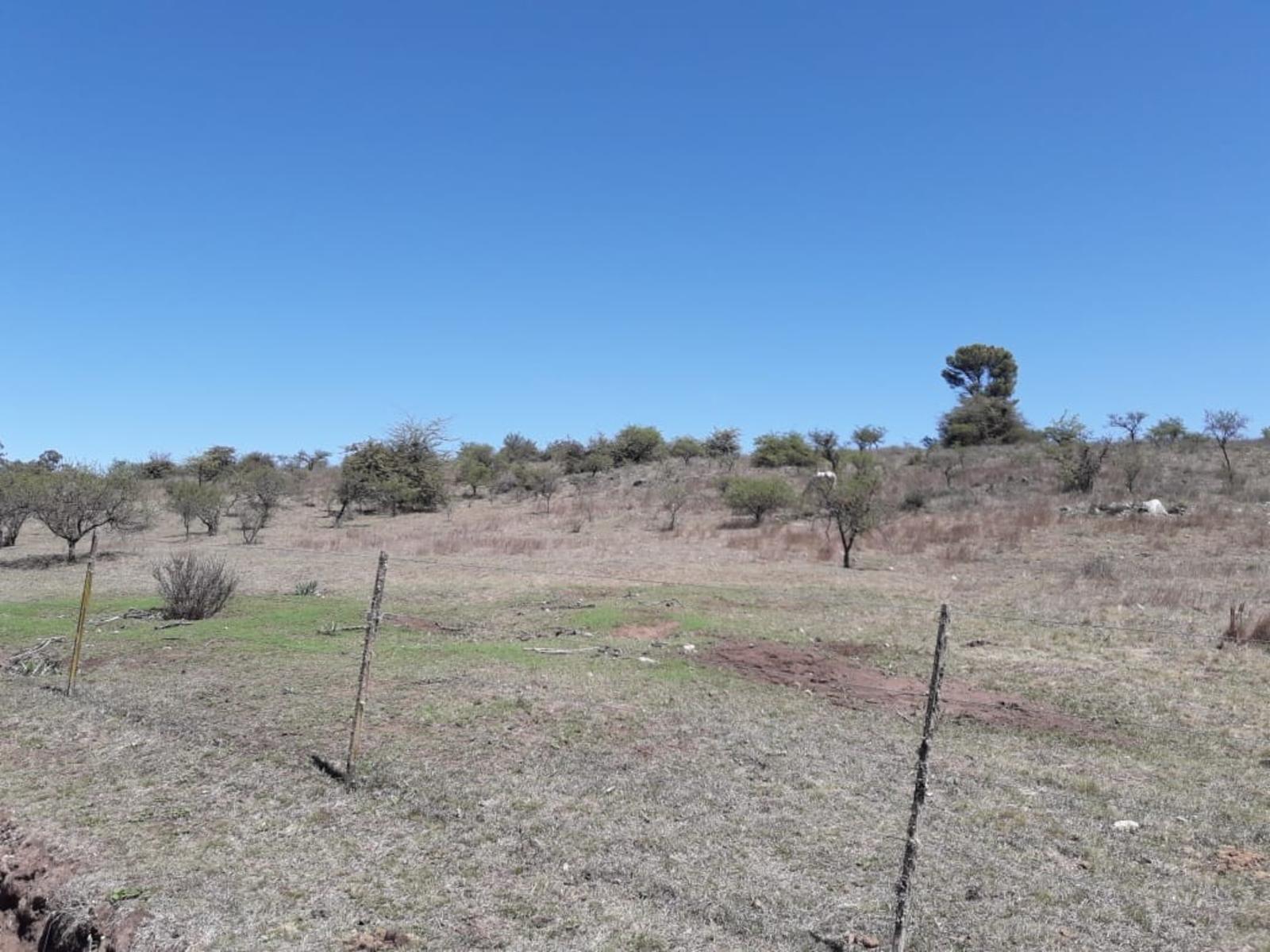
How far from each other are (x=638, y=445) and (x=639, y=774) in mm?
61923

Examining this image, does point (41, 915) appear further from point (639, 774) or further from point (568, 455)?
point (568, 455)

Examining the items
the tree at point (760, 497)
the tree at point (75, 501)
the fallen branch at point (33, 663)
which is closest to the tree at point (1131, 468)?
the tree at point (760, 497)

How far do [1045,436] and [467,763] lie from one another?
55.7 m

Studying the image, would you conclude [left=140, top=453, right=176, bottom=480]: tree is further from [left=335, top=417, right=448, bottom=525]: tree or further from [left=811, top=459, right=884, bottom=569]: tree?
[left=811, top=459, right=884, bottom=569]: tree

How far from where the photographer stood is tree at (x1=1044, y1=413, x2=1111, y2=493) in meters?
41.4

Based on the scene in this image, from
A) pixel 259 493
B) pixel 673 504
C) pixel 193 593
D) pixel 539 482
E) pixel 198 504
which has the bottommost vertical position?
pixel 193 593

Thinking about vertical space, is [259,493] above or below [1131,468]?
below

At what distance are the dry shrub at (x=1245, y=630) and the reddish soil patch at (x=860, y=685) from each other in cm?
642

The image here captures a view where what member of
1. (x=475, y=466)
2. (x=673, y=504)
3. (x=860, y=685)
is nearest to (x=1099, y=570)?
(x=860, y=685)

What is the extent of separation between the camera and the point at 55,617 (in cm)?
1556

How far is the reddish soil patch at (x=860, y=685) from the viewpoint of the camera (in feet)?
34.7

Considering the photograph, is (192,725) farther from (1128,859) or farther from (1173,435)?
(1173,435)

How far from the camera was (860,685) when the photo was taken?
11867mm

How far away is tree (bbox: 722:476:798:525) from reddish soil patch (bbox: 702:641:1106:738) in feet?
83.2
